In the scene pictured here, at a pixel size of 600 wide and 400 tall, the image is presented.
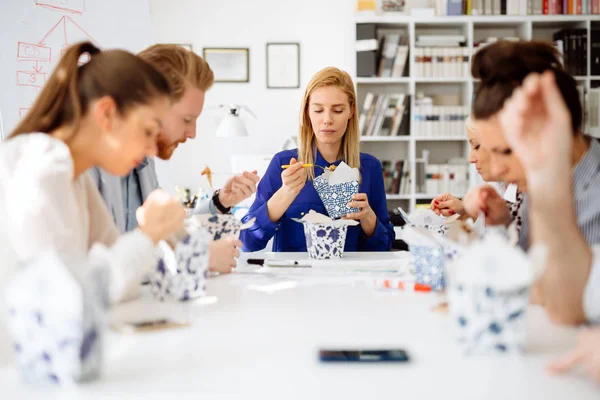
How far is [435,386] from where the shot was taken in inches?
29.7

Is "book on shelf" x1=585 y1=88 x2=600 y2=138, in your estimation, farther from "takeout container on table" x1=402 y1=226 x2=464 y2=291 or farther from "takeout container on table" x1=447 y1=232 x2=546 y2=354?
"takeout container on table" x1=447 y1=232 x2=546 y2=354

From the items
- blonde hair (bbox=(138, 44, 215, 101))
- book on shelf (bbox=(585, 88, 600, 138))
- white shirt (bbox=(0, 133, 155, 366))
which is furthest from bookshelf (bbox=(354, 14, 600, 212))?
white shirt (bbox=(0, 133, 155, 366))

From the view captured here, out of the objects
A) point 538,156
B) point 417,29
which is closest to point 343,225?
point 538,156

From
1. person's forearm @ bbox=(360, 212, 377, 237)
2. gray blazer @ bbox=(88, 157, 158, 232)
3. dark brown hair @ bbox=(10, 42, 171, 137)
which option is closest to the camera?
dark brown hair @ bbox=(10, 42, 171, 137)

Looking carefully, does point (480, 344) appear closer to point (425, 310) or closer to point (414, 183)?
point (425, 310)

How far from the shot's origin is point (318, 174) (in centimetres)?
245

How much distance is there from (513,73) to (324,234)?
2.63 ft

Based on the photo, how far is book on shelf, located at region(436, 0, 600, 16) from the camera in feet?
14.9

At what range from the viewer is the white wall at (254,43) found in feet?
15.9

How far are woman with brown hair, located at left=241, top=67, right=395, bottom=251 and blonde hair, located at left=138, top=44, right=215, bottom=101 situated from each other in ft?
1.75

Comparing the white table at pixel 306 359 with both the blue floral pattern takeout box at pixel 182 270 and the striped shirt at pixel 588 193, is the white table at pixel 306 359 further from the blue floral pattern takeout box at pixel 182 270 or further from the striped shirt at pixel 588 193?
the striped shirt at pixel 588 193

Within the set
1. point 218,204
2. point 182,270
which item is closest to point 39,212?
point 182,270

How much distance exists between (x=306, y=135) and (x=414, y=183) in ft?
7.85

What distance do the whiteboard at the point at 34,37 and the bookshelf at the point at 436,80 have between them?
224 centimetres
